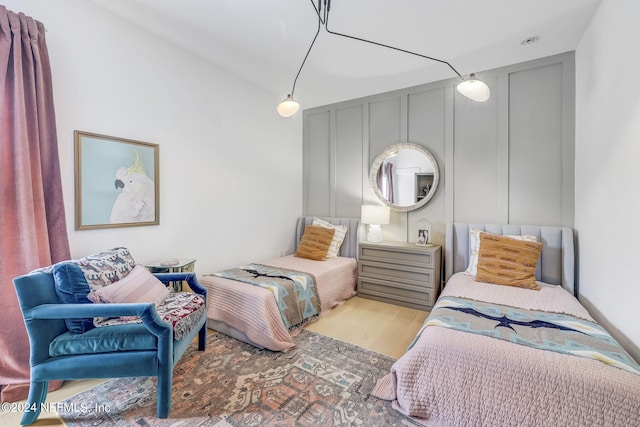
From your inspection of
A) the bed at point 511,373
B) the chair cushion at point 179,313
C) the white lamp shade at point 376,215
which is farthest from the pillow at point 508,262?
the chair cushion at point 179,313

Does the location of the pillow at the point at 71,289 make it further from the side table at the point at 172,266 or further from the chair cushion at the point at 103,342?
the side table at the point at 172,266

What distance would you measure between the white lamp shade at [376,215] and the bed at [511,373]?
57.9 inches

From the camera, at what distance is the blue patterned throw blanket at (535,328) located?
4.52ft

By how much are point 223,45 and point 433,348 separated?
119 inches

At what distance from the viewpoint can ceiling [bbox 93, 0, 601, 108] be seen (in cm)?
207

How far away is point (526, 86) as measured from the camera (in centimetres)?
282

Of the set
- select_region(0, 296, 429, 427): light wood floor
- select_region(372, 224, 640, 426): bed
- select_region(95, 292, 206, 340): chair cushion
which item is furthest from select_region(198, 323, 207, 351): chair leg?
select_region(372, 224, 640, 426): bed

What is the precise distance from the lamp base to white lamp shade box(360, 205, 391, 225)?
13cm

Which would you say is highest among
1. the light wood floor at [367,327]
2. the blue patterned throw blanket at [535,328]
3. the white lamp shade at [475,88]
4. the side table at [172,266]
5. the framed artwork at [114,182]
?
the white lamp shade at [475,88]

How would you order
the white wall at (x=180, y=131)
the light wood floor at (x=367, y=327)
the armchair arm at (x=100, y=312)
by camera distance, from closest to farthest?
the armchair arm at (x=100, y=312) < the light wood floor at (x=367, y=327) < the white wall at (x=180, y=131)

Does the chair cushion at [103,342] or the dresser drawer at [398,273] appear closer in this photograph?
the chair cushion at [103,342]

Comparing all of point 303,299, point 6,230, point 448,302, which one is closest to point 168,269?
point 6,230

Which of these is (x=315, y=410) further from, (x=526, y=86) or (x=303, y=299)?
(x=526, y=86)

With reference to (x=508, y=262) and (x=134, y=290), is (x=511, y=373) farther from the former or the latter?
(x=134, y=290)
